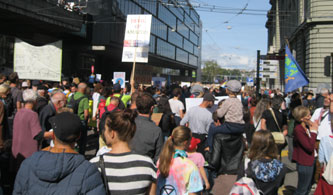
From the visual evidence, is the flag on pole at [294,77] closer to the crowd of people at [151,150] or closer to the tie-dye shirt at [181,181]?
the crowd of people at [151,150]

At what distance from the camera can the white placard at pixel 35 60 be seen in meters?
9.81

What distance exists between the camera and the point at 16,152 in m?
4.67

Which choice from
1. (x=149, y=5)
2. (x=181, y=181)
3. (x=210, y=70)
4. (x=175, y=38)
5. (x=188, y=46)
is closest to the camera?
(x=181, y=181)

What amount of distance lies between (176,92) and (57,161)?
220 inches

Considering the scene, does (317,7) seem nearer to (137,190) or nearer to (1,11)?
(1,11)

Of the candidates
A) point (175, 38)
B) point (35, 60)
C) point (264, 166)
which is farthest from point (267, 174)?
point (175, 38)

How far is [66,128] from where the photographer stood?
228cm

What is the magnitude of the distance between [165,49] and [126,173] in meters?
50.2

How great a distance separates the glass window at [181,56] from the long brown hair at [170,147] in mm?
59114

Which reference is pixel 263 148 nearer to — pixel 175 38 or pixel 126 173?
pixel 126 173

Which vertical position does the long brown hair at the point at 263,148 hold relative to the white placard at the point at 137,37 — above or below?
below

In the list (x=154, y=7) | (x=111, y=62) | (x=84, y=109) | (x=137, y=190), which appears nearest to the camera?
(x=137, y=190)

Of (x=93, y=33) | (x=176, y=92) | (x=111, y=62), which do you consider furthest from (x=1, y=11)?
(x=111, y=62)

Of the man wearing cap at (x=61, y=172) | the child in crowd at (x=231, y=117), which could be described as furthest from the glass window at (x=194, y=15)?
the man wearing cap at (x=61, y=172)
